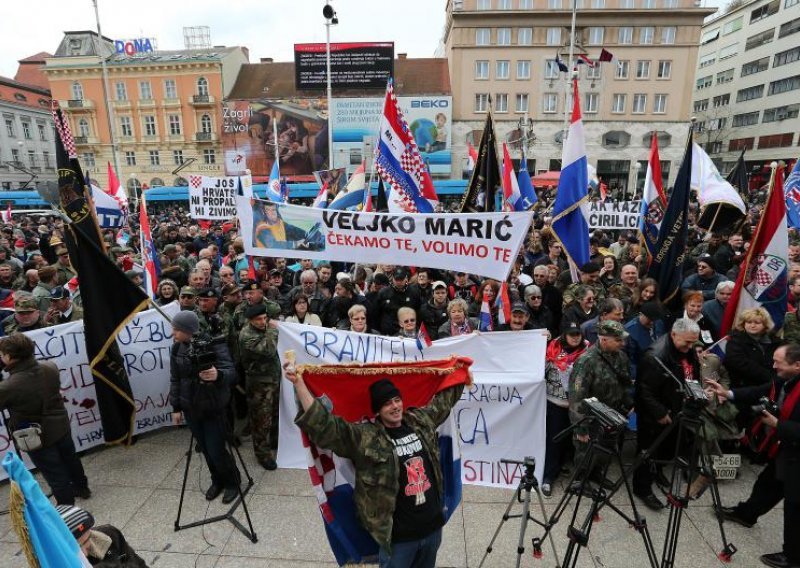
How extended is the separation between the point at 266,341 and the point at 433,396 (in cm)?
217

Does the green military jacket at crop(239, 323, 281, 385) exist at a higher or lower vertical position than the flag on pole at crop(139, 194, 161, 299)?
lower

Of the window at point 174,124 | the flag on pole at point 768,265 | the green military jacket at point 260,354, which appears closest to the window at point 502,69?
the window at point 174,124

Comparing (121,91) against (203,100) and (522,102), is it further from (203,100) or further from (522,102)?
(522,102)

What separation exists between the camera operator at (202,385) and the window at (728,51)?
7024cm

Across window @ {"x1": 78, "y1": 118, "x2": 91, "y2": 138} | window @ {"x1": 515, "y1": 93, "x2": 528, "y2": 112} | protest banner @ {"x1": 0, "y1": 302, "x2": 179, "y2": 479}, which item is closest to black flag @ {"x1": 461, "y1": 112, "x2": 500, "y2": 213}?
protest banner @ {"x1": 0, "y1": 302, "x2": 179, "y2": 479}

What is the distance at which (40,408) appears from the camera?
3932 mm

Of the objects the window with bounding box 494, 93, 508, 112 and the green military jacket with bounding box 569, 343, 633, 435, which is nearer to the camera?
the green military jacket with bounding box 569, 343, 633, 435

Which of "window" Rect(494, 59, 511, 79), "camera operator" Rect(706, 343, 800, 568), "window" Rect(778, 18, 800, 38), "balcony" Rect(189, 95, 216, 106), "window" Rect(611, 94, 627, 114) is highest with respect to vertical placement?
"window" Rect(778, 18, 800, 38)

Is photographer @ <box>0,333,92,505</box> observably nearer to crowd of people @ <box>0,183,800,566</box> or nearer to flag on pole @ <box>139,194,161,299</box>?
crowd of people @ <box>0,183,800,566</box>

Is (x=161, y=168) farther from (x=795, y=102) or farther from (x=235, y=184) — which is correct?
(x=795, y=102)

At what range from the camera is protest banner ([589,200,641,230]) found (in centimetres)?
1085

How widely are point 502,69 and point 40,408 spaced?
161 ft

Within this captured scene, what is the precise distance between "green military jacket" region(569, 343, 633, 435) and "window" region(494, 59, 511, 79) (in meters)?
47.2

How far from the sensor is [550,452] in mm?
4691
